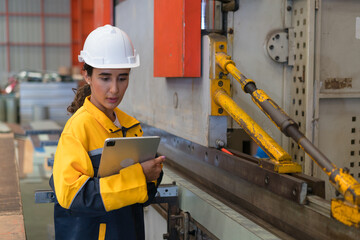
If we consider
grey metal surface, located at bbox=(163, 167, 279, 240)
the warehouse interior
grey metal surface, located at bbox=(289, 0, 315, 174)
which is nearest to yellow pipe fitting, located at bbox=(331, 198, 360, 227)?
the warehouse interior

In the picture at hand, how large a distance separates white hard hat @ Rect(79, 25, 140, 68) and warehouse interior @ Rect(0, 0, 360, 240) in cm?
3

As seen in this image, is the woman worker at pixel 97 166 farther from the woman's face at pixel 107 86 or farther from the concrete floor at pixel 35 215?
the concrete floor at pixel 35 215

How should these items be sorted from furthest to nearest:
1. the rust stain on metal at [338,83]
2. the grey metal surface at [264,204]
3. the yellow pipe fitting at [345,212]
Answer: the rust stain on metal at [338,83]
the grey metal surface at [264,204]
the yellow pipe fitting at [345,212]

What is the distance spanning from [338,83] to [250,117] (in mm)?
607

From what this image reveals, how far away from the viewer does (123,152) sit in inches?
54.9

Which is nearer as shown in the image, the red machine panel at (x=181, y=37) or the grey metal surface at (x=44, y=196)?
the grey metal surface at (x=44, y=196)

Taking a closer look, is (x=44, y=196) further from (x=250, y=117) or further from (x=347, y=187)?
(x=347, y=187)

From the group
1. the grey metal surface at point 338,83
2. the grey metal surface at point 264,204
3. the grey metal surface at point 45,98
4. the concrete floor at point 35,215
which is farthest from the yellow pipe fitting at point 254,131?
the grey metal surface at point 45,98

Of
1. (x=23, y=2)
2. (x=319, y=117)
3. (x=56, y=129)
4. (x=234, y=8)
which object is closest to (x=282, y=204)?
(x=319, y=117)

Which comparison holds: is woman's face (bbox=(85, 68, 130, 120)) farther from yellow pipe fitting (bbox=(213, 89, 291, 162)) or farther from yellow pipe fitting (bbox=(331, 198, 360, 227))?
yellow pipe fitting (bbox=(331, 198, 360, 227))

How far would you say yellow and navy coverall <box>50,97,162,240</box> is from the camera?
133 cm

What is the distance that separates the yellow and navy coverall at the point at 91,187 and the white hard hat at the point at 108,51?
0.50ft

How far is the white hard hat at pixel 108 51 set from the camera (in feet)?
4.88

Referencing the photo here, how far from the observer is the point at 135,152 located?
144cm
